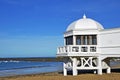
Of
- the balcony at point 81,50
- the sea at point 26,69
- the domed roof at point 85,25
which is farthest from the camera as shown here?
the sea at point 26,69

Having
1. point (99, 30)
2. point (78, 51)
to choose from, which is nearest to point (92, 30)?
point (99, 30)

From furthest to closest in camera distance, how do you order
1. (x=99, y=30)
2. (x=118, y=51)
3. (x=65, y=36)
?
(x=65, y=36) → (x=99, y=30) → (x=118, y=51)

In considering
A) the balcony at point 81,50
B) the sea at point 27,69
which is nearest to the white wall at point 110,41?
the balcony at point 81,50

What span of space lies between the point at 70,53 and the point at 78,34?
1.80m

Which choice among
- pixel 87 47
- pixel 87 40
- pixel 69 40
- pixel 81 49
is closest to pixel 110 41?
pixel 87 47

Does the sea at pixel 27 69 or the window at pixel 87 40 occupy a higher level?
the window at pixel 87 40

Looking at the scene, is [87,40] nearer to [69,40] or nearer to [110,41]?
[69,40]

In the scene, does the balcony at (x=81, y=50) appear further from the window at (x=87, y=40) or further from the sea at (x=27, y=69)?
the sea at (x=27, y=69)

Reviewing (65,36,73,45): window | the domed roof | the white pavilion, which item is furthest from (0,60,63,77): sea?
the domed roof

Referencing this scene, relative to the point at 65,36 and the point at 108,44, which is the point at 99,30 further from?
the point at 65,36

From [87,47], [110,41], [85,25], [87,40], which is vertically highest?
[85,25]

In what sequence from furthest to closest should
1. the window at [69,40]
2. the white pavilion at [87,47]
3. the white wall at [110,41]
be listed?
the window at [69,40] → the white pavilion at [87,47] → the white wall at [110,41]

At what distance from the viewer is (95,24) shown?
81.9 feet

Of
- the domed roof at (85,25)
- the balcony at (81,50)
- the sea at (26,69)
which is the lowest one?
the sea at (26,69)
